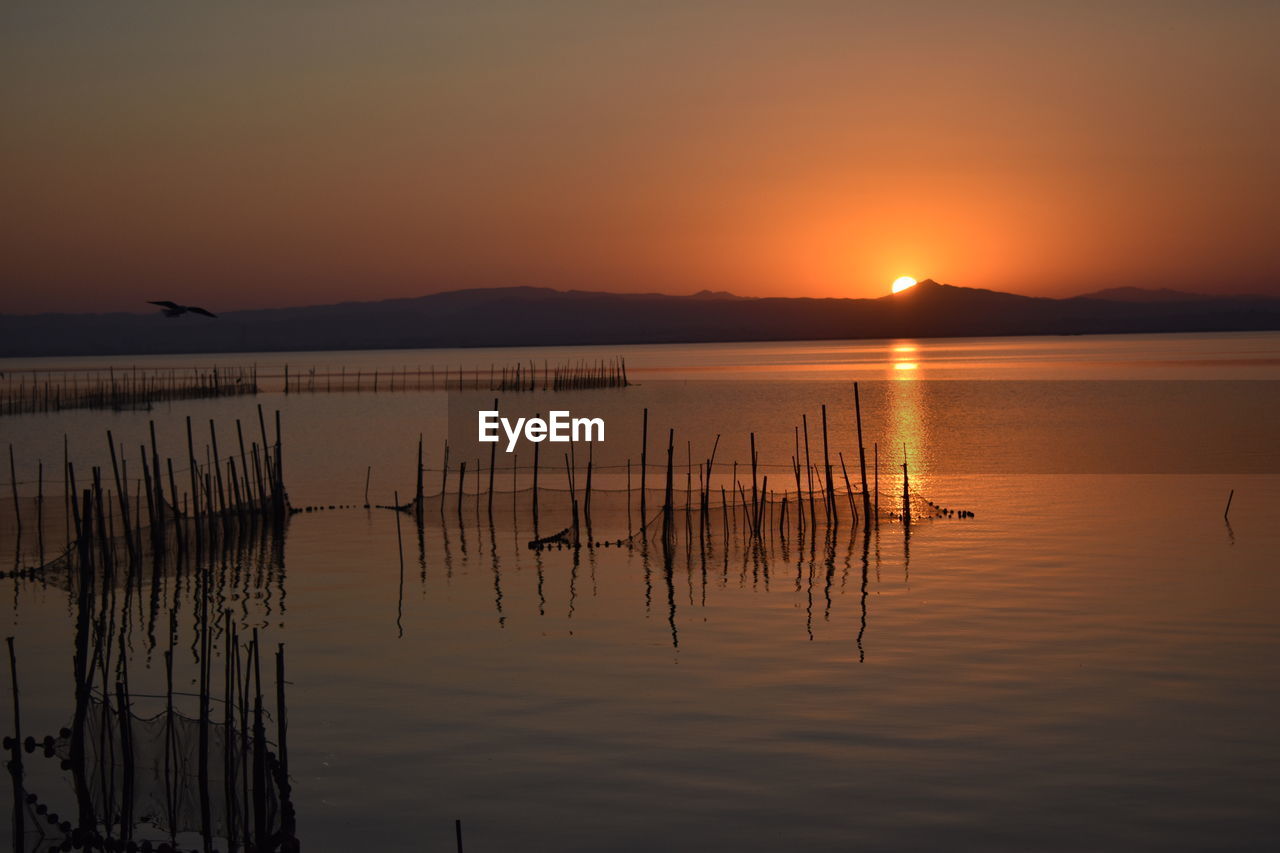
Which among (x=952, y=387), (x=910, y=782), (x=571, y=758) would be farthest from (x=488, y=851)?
(x=952, y=387)

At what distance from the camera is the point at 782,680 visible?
909 centimetres

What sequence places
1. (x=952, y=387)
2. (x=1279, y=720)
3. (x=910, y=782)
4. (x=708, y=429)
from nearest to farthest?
1. (x=910, y=782)
2. (x=1279, y=720)
3. (x=708, y=429)
4. (x=952, y=387)

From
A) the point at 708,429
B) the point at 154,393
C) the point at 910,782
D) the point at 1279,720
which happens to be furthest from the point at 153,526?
the point at 154,393

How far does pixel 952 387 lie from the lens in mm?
66688

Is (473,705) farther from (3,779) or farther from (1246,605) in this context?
(1246,605)

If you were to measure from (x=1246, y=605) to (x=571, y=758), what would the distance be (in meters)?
6.80

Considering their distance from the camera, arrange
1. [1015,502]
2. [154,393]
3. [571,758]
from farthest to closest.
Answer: [154,393], [1015,502], [571,758]

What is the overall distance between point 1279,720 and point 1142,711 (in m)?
0.77

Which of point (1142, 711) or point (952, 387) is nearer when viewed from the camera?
point (1142, 711)

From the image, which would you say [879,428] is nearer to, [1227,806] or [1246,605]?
[1246,605]

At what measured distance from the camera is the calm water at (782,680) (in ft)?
21.9

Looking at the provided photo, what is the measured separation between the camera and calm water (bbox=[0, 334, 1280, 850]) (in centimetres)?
668

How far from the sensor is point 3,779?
23.5 feet

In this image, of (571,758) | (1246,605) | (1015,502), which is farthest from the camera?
(1015,502)
